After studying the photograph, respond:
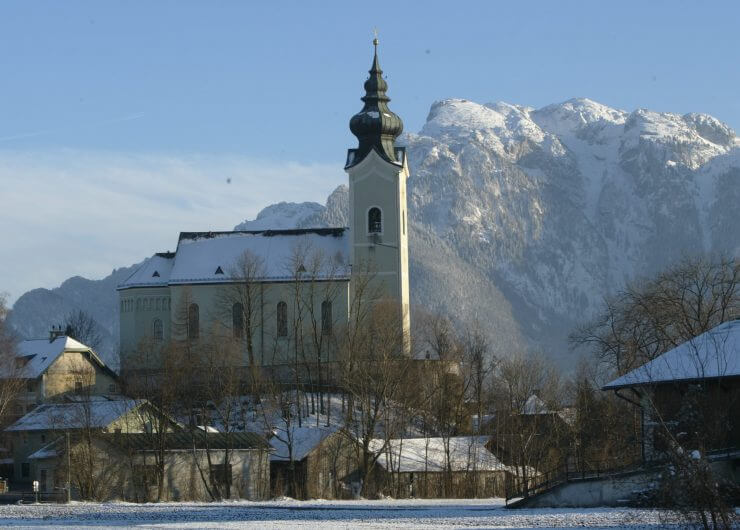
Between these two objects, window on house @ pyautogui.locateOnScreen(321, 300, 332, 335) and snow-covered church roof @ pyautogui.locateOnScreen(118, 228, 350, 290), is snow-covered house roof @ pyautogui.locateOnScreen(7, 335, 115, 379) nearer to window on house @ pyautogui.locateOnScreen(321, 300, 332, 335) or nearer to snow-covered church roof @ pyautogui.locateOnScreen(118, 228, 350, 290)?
snow-covered church roof @ pyautogui.locateOnScreen(118, 228, 350, 290)

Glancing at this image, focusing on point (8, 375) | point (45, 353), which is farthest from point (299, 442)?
point (45, 353)

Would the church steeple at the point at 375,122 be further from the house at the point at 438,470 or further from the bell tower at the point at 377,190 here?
the house at the point at 438,470

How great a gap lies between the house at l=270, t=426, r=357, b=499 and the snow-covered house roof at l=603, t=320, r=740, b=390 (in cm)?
2143

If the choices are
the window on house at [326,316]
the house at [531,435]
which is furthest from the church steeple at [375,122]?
the house at [531,435]

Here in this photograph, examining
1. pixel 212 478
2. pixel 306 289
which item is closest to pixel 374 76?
pixel 306 289

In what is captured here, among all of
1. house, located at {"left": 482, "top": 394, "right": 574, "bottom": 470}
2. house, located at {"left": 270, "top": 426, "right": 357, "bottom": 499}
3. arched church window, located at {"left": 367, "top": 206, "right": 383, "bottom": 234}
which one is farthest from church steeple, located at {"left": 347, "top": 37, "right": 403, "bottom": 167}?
house, located at {"left": 270, "top": 426, "right": 357, "bottom": 499}

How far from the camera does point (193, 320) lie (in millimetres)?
98250

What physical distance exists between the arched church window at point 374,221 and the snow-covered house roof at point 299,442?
25418mm

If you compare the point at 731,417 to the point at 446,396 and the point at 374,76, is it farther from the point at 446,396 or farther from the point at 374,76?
the point at 374,76

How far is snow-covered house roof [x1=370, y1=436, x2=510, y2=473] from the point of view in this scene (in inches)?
2729

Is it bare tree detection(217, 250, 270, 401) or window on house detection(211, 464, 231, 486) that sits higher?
bare tree detection(217, 250, 270, 401)

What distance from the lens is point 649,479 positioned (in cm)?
4444

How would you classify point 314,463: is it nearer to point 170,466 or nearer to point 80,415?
point 170,466

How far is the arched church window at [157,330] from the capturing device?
99.3m
